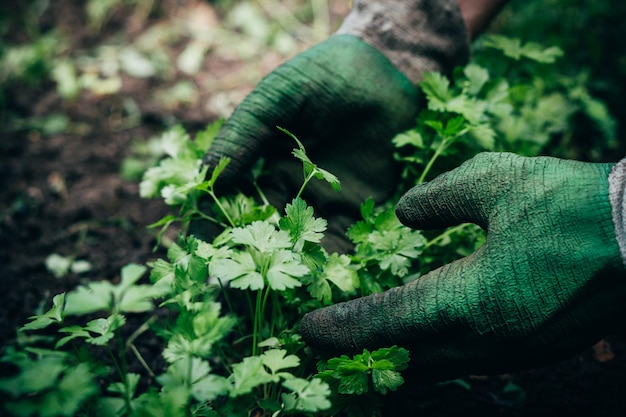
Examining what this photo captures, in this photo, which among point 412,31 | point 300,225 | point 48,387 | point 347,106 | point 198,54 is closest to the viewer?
point 48,387

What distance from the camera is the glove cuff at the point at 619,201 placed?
121 cm

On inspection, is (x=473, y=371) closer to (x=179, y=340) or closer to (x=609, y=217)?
(x=609, y=217)


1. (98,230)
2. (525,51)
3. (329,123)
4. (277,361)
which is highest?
(525,51)

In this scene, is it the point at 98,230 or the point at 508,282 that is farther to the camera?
the point at 98,230

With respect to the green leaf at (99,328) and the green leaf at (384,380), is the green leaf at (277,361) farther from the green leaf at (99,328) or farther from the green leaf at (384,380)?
the green leaf at (99,328)

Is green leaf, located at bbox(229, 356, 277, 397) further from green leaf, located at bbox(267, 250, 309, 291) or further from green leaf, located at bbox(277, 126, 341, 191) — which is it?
green leaf, located at bbox(277, 126, 341, 191)

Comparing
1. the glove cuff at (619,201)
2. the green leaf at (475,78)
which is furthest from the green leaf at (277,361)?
the green leaf at (475,78)

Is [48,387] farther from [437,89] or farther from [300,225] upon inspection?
[437,89]

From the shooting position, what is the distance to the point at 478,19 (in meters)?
2.16

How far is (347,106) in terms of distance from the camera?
1761mm

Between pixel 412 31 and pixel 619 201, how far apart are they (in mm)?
1103

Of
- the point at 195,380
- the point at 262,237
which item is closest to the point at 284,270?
the point at 262,237

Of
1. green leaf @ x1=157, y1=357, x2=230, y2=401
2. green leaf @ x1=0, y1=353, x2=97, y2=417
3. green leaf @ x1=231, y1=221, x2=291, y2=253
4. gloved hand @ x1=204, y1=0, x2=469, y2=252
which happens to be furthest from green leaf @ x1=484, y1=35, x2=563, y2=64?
green leaf @ x1=0, y1=353, x2=97, y2=417

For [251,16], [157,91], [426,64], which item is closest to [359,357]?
[426,64]
